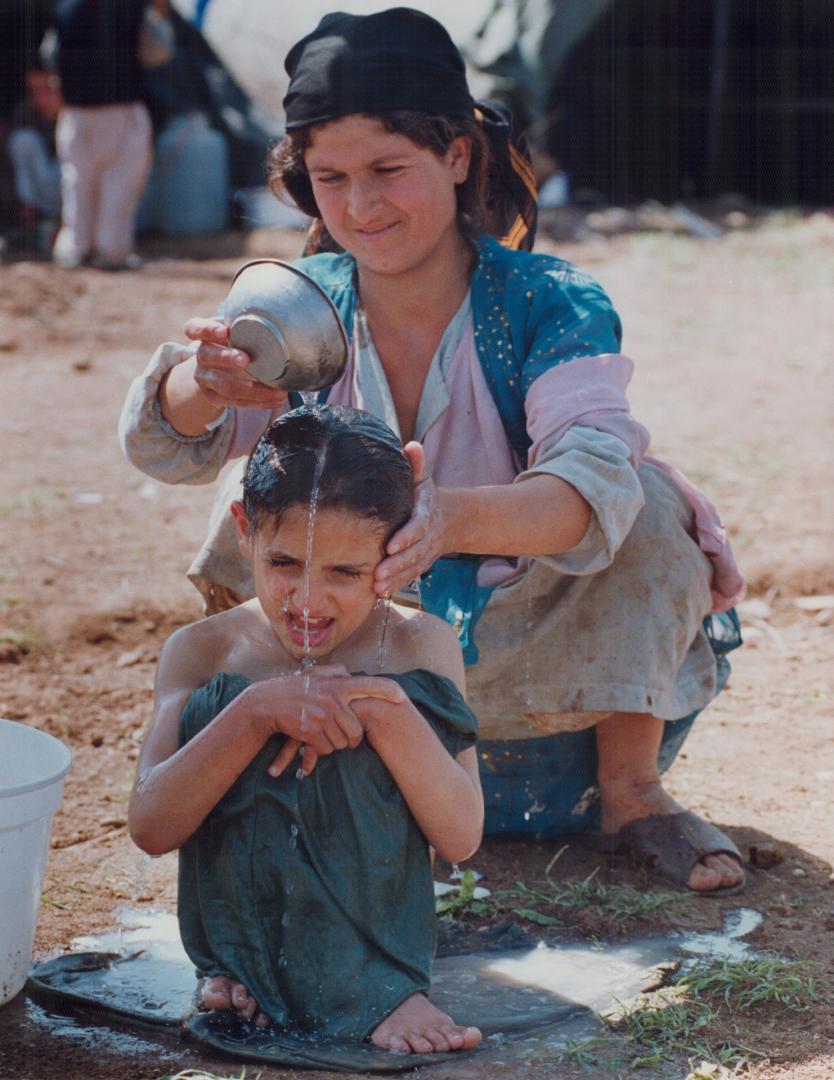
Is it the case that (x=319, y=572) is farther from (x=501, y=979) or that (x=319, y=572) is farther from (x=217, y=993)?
(x=501, y=979)

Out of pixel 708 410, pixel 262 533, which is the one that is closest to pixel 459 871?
pixel 262 533

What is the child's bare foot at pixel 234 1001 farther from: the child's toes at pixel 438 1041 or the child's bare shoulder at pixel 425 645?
the child's bare shoulder at pixel 425 645

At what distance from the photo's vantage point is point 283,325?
2625 mm

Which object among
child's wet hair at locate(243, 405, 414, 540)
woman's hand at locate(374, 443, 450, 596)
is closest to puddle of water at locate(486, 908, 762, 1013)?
woman's hand at locate(374, 443, 450, 596)

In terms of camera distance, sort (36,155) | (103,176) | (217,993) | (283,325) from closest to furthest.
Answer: (217,993), (283,325), (103,176), (36,155)

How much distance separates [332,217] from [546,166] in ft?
31.1

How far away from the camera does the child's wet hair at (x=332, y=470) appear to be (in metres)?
2.47

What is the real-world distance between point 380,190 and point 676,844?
144cm

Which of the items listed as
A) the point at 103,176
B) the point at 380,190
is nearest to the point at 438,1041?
the point at 380,190

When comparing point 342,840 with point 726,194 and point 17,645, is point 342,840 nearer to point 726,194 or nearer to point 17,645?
point 17,645

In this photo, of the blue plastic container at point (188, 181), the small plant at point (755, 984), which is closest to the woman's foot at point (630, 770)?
the small plant at point (755, 984)

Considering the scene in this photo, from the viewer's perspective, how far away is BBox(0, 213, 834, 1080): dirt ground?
3.17 m

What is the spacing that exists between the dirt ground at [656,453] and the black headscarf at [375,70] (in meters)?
1.50

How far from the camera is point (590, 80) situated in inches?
514
